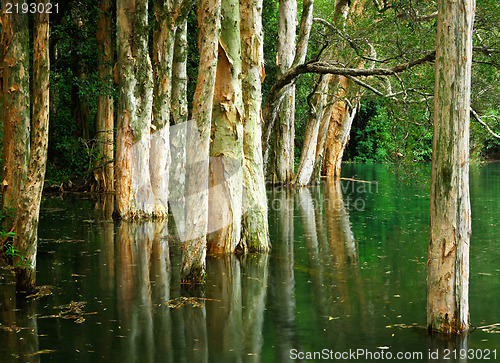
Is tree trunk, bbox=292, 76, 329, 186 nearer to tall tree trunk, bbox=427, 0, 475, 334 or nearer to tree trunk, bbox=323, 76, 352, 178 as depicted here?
tree trunk, bbox=323, 76, 352, 178

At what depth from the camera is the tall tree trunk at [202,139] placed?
9.43 metres

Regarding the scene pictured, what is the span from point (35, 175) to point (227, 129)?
4.10 m

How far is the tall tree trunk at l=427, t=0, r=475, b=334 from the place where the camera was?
6500 mm

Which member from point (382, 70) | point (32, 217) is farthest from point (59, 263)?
point (382, 70)

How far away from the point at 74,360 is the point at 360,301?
4161mm

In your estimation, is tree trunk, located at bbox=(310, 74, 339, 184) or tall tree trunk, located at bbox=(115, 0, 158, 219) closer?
tall tree trunk, located at bbox=(115, 0, 158, 219)

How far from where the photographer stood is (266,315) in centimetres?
859

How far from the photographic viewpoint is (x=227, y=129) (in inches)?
459

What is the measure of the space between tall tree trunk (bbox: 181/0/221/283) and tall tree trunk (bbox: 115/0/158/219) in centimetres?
637

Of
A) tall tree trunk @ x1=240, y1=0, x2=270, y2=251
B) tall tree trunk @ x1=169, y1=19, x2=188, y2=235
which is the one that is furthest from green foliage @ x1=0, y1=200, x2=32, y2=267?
tall tree trunk @ x1=169, y1=19, x2=188, y2=235

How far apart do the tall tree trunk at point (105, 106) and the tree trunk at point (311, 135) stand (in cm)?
813

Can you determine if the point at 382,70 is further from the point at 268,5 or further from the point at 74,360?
the point at 268,5

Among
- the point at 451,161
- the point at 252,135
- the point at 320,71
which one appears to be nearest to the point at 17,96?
the point at 252,135

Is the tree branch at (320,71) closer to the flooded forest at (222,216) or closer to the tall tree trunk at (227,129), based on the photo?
the flooded forest at (222,216)
